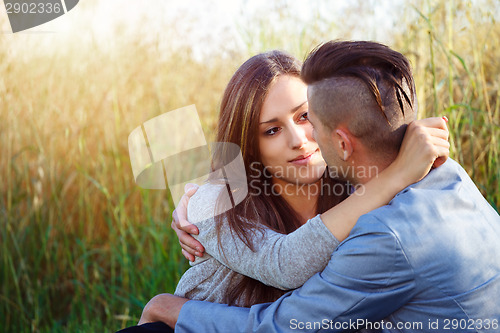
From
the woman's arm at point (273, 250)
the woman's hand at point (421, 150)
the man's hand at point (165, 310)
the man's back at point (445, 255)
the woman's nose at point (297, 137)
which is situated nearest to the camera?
the man's back at point (445, 255)

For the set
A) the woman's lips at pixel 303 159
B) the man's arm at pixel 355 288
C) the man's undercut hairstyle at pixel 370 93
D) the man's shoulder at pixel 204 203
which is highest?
→ the man's undercut hairstyle at pixel 370 93

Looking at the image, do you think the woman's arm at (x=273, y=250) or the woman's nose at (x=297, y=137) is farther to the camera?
the woman's nose at (x=297, y=137)

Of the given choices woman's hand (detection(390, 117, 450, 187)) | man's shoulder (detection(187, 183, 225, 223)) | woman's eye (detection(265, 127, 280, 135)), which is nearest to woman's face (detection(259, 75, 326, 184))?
woman's eye (detection(265, 127, 280, 135))

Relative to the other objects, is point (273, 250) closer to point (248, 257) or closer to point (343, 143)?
point (248, 257)

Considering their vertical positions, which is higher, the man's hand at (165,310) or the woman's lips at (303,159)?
the woman's lips at (303,159)

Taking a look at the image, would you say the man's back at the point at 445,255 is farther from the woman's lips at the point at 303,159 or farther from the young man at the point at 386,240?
the woman's lips at the point at 303,159

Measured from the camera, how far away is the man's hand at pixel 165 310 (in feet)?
6.46

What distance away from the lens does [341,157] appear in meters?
1.73

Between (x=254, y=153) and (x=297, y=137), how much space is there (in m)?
0.24

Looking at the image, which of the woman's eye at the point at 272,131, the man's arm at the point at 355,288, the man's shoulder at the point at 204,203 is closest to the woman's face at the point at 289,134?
the woman's eye at the point at 272,131

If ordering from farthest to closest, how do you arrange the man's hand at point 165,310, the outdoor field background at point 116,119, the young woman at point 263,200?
the outdoor field background at point 116,119
the man's hand at point 165,310
the young woman at point 263,200

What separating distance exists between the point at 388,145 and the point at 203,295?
938 millimetres

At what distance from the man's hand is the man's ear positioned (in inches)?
31.3

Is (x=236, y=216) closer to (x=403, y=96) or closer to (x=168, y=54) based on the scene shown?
(x=403, y=96)
